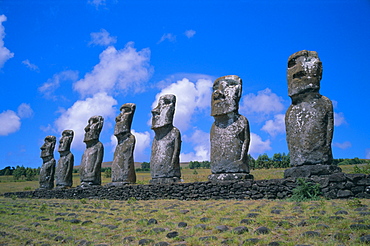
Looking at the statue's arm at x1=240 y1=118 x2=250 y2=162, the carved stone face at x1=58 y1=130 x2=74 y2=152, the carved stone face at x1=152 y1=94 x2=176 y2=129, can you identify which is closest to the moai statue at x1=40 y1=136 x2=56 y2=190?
the carved stone face at x1=58 y1=130 x2=74 y2=152

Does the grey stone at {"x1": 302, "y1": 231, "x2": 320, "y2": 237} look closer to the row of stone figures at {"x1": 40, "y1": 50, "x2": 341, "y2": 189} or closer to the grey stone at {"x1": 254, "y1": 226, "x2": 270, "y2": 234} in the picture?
the grey stone at {"x1": 254, "y1": 226, "x2": 270, "y2": 234}

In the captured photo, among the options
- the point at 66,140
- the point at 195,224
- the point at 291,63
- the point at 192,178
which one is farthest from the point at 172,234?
the point at 66,140

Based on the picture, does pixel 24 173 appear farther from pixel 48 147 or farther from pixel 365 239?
pixel 365 239

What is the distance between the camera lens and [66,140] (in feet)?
66.7

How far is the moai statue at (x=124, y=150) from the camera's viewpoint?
15.6m

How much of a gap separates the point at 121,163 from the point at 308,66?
9.25m

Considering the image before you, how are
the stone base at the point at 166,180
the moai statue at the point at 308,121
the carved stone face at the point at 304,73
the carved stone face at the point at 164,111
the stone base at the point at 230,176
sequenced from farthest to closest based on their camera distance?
the carved stone face at the point at 164,111 < the stone base at the point at 166,180 < the stone base at the point at 230,176 < the carved stone face at the point at 304,73 < the moai statue at the point at 308,121

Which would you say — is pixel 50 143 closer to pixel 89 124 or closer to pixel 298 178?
pixel 89 124

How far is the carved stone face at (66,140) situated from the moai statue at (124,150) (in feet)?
17.4

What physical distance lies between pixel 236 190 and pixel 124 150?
6.95 metres

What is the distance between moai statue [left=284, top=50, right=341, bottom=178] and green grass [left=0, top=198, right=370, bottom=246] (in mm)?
1561

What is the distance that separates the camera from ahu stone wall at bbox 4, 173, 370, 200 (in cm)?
854

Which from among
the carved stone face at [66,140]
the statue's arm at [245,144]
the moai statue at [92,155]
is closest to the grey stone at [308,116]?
the statue's arm at [245,144]

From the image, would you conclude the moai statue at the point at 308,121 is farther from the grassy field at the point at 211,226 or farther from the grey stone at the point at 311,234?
the grey stone at the point at 311,234
